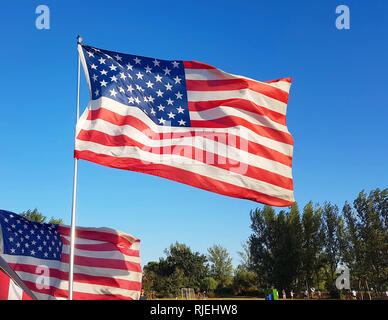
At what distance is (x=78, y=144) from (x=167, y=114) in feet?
7.08

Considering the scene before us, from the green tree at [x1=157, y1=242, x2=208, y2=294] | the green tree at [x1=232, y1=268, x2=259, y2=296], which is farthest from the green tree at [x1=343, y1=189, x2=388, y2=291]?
the green tree at [x1=157, y1=242, x2=208, y2=294]

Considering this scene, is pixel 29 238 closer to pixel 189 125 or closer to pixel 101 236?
pixel 101 236

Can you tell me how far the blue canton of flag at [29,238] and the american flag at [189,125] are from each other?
4.54m

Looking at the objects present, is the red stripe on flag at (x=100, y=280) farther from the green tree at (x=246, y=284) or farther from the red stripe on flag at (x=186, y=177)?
the green tree at (x=246, y=284)

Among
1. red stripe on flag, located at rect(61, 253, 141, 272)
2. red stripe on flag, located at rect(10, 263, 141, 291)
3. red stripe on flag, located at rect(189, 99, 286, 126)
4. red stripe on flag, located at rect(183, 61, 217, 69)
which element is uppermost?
red stripe on flag, located at rect(183, 61, 217, 69)

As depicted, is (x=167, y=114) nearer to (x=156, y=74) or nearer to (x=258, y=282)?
(x=156, y=74)

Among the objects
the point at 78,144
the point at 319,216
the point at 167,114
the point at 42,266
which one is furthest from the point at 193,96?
the point at 319,216

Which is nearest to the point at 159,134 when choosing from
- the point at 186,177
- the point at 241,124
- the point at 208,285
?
the point at 186,177

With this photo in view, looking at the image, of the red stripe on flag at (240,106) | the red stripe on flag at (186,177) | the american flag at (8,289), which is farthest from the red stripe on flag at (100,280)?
the red stripe on flag at (240,106)

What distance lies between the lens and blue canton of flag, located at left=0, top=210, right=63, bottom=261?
1032 centimetres

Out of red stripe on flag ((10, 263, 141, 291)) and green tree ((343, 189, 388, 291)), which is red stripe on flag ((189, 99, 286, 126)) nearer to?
red stripe on flag ((10, 263, 141, 291))

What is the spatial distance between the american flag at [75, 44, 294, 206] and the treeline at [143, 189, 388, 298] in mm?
40554

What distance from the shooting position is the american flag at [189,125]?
303 inches

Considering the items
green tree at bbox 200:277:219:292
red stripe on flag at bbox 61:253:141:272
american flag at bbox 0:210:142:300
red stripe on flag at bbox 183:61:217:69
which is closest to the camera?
red stripe on flag at bbox 183:61:217:69
